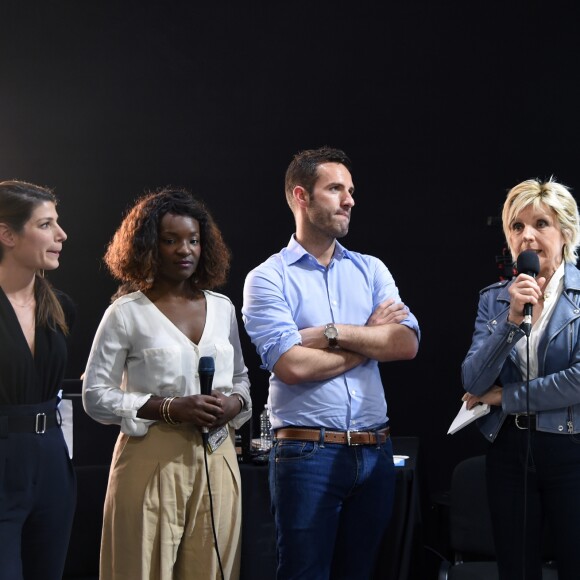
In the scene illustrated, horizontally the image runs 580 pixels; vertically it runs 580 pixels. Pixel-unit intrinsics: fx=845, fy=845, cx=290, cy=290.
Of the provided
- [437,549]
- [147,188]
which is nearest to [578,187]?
[437,549]

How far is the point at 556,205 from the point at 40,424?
1.70 m

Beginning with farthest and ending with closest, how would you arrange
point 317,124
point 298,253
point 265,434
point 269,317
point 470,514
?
point 317,124
point 265,434
point 470,514
point 298,253
point 269,317

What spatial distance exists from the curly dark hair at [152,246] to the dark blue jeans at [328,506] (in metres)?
0.61

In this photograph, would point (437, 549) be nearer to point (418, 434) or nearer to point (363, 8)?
point (418, 434)

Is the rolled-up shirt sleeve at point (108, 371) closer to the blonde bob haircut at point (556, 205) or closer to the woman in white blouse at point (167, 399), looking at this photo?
the woman in white blouse at point (167, 399)

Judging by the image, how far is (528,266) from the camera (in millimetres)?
2441

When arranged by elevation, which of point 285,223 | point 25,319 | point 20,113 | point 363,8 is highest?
point 363,8

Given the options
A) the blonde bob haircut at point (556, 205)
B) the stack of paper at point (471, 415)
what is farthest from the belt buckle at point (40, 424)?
the blonde bob haircut at point (556, 205)

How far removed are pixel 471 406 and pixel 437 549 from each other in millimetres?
2027

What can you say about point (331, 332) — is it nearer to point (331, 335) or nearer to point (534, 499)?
point (331, 335)

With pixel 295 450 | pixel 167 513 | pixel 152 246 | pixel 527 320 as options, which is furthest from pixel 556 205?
pixel 167 513

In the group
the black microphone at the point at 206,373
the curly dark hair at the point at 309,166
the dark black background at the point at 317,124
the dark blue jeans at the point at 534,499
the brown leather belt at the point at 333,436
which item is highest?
the dark black background at the point at 317,124

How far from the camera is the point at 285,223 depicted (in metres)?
4.88

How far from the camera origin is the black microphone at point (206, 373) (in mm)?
2494
